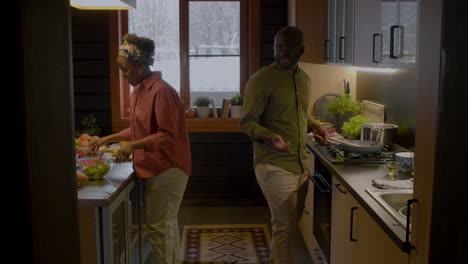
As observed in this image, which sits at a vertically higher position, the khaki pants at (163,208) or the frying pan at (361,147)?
the frying pan at (361,147)

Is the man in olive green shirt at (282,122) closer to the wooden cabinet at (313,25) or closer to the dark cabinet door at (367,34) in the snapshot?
the dark cabinet door at (367,34)

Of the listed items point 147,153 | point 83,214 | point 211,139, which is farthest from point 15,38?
point 211,139

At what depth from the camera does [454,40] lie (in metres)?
1.13

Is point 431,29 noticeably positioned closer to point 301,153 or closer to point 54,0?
point 54,0

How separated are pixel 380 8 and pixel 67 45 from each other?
257 centimetres

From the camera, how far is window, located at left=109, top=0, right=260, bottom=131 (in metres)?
4.91

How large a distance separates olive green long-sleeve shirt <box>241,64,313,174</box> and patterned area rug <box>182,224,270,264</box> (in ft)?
3.64

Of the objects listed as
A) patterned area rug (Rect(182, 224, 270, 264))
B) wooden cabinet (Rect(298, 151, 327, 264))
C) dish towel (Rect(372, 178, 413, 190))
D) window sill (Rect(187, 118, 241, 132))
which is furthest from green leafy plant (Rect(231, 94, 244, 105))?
dish towel (Rect(372, 178, 413, 190))

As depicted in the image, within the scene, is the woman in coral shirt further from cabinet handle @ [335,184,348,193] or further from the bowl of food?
cabinet handle @ [335,184,348,193]

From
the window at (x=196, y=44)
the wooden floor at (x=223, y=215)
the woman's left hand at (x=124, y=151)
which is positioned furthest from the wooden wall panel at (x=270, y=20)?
the woman's left hand at (x=124, y=151)

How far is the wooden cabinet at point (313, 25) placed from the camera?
4.27 m

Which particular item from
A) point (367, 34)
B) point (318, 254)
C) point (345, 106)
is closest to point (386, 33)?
point (367, 34)

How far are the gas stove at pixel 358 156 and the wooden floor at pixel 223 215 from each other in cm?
125

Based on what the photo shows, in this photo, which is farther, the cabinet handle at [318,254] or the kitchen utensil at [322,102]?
the kitchen utensil at [322,102]
